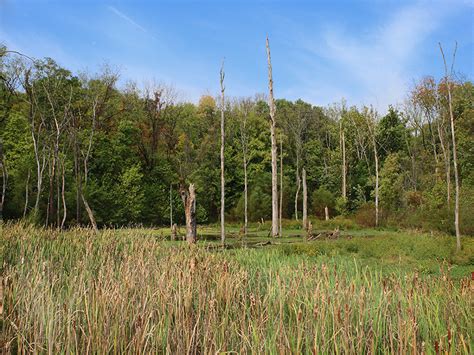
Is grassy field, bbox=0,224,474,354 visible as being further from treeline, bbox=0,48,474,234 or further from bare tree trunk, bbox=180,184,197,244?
treeline, bbox=0,48,474,234

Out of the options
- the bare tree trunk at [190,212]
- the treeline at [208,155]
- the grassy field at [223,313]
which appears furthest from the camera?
the treeline at [208,155]

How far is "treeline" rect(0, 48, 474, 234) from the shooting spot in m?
26.4

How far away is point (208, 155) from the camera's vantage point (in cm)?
3706

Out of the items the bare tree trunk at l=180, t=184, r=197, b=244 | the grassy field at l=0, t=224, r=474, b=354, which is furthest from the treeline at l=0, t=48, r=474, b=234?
the grassy field at l=0, t=224, r=474, b=354

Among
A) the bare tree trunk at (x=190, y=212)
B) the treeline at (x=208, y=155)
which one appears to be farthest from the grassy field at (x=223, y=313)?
the treeline at (x=208, y=155)

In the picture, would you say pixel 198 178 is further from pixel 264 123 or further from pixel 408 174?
pixel 408 174

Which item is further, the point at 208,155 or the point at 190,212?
the point at 208,155

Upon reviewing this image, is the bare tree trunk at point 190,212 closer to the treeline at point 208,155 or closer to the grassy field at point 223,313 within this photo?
the grassy field at point 223,313

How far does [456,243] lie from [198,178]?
22.3 meters

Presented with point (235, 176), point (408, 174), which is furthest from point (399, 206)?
point (235, 176)

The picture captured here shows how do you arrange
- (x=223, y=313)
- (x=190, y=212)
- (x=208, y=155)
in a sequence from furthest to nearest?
(x=208, y=155) → (x=190, y=212) → (x=223, y=313)

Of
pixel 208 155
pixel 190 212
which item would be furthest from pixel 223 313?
pixel 208 155

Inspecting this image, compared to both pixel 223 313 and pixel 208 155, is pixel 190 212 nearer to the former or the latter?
pixel 223 313

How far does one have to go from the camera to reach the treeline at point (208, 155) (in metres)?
26.4
